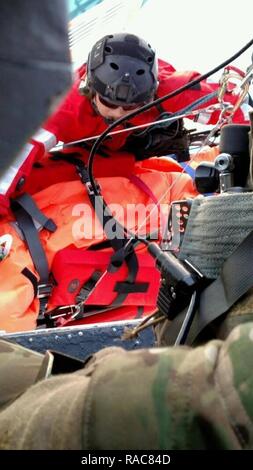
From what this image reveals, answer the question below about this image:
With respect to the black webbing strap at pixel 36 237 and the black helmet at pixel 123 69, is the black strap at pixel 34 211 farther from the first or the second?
the black helmet at pixel 123 69

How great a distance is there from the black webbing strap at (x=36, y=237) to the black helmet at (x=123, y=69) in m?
0.60

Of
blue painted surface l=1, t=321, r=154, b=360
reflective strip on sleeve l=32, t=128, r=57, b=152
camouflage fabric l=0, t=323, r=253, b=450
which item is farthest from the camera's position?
reflective strip on sleeve l=32, t=128, r=57, b=152

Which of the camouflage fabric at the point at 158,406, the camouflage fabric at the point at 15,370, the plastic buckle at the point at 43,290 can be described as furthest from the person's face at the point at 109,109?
the camouflage fabric at the point at 158,406

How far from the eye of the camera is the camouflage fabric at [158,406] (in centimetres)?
55

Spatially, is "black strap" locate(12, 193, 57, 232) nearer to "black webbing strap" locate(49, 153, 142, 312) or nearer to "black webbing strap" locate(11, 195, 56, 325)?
"black webbing strap" locate(11, 195, 56, 325)

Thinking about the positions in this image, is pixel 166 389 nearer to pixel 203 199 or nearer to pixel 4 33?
pixel 4 33

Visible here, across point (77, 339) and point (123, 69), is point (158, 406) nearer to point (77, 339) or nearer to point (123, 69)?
point (77, 339)

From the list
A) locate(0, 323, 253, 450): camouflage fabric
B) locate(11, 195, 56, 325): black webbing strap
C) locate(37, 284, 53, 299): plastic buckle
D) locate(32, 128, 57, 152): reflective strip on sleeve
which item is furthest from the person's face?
locate(0, 323, 253, 450): camouflage fabric

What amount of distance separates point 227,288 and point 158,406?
402mm

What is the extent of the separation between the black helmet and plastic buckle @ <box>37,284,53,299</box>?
87 centimetres

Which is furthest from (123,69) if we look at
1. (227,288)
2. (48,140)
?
(227,288)

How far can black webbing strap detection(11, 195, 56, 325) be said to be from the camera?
2.57 metres

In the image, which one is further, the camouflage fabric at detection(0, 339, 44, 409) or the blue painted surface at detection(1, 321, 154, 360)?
the blue painted surface at detection(1, 321, 154, 360)

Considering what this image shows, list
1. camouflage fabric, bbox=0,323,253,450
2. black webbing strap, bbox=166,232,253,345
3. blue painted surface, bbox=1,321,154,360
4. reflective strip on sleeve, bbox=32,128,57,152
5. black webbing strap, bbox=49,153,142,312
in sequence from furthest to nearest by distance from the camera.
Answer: black webbing strap, bbox=49,153,142,312 < reflective strip on sleeve, bbox=32,128,57,152 < blue painted surface, bbox=1,321,154,360 < black webbing strap, bbox=166,232,253,345 < camouflage fabric, bbox=0,323,253,450
